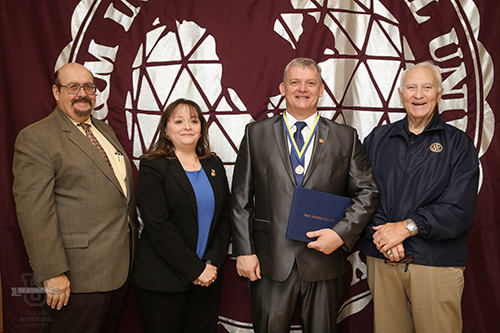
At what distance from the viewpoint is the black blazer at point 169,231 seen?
1791mm

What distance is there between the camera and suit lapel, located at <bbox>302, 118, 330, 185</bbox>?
1861 mm

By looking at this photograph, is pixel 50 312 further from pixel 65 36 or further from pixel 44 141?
pixel 65 36

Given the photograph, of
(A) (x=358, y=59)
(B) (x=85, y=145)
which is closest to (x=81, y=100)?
(B) (x=85, y=145)

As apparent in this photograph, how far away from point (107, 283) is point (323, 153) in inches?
57.2

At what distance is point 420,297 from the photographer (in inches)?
74.8

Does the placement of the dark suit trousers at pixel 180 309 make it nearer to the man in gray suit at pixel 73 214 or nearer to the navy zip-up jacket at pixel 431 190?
the man in gray suit at pixel 73 214

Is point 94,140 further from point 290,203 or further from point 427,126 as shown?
point 427,126

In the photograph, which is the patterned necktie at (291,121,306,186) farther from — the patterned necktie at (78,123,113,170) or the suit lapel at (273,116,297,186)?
the patterned necktie at (78,123,113,170)

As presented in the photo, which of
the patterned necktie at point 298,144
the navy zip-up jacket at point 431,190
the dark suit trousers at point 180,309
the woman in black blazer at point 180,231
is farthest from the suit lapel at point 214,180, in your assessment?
the navy zip-up jacket at point 431,190

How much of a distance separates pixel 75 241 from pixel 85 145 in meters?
0.55

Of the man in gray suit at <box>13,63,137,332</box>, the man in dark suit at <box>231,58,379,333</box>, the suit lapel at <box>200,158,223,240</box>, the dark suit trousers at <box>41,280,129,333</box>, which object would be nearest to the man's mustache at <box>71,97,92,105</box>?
the man in gray suit at <box>13,63,137,332</box>

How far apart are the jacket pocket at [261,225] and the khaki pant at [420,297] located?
77 cm

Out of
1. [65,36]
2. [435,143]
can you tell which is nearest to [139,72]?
[65,36]

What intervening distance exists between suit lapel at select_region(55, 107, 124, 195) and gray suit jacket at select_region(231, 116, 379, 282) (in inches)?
29.2
